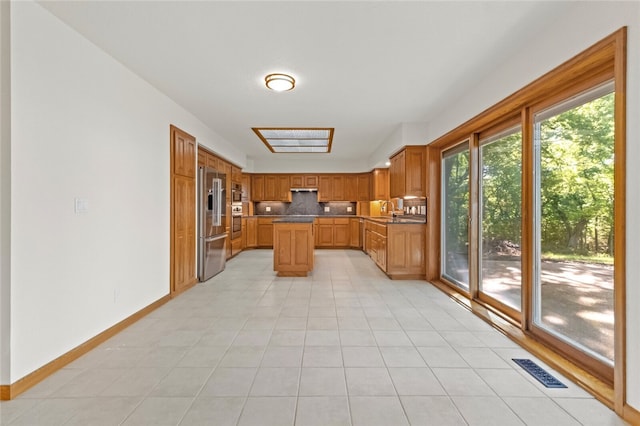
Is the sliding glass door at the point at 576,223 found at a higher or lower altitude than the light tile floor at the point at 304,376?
higher

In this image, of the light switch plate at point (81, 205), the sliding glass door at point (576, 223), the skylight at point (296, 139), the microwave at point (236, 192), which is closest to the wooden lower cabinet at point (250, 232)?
the microwave at point (236, 192)

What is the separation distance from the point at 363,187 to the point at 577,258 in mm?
6363

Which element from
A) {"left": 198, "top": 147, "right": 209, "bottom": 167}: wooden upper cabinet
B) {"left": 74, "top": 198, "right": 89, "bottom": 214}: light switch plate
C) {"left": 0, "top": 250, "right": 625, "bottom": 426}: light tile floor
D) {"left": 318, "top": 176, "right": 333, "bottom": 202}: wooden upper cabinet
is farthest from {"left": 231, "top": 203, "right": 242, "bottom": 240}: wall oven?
{"left": 74, "top": 198, "right": 89, "bottom": 214}: light switch plate

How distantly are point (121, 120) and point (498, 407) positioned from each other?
384cm

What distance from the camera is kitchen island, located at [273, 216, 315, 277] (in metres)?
Result: 4.89

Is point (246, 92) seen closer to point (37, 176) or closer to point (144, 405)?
point (37, 176)

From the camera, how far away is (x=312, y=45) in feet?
7.83

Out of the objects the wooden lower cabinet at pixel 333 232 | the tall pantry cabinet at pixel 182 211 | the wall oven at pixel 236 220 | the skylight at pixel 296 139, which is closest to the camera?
the tall pantry cabinet at pixel 182 211

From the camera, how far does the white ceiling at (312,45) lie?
1.96 meters

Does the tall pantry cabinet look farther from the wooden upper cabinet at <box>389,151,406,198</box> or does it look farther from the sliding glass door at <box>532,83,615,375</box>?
the sliding glass door at <box>532,83,615,375</box>

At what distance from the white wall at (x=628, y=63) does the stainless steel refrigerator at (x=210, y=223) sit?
13.7ft

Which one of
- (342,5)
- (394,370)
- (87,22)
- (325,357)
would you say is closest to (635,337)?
(394,370)

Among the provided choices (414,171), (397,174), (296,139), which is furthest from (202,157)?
(414,171)

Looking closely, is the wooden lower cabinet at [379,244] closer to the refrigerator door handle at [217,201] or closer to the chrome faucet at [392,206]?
the chrome faucet at [392,206]
